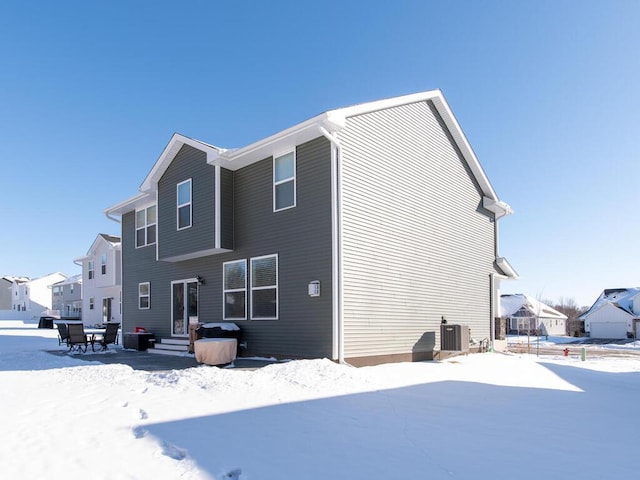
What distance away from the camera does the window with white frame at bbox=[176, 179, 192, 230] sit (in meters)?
13.0

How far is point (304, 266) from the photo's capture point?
34.1ft

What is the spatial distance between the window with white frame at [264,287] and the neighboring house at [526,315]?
136 ft

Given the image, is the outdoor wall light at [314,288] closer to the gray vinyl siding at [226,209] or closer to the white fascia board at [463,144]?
the gray vinyl siding at [226,209]

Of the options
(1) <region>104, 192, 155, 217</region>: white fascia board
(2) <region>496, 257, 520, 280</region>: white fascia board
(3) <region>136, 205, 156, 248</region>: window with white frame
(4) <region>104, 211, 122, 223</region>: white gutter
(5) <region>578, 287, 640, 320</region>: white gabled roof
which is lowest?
(5) <region>578, 287, 640, 320</region>: white gabled roof

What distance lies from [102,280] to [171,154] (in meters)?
18.8

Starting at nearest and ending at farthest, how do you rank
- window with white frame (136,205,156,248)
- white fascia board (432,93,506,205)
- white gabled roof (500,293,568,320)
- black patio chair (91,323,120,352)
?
white fascia board (432,93,506,205) → black patio chair (91,323,120,352) → window with white frame (136,205,156,248) → white gabled roof (500,293,568,320)

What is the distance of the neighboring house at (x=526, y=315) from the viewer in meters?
48.3

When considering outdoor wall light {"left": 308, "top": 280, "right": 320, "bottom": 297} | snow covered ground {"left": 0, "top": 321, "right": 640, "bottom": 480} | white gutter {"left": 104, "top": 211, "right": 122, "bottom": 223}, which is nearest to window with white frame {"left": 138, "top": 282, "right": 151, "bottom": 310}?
white gutter {"left": 104, "top": 211, "right": 122, "bottom": 223}

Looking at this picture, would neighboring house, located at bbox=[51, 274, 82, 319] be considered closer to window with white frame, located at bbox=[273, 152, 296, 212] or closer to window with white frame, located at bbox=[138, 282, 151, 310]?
window with white frame, located at bbox=[138, 282, 151, 310]

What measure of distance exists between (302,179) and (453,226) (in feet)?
19.3

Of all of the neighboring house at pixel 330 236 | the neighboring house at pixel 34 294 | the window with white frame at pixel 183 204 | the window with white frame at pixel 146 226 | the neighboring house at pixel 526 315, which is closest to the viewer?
the neighboring house at pixel 330 236

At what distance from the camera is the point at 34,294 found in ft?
207

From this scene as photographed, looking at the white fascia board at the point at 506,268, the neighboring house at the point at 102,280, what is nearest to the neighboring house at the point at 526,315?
the white fascia board at the point at 506,268

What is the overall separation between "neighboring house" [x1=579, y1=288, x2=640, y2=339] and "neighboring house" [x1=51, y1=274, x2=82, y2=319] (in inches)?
2054
